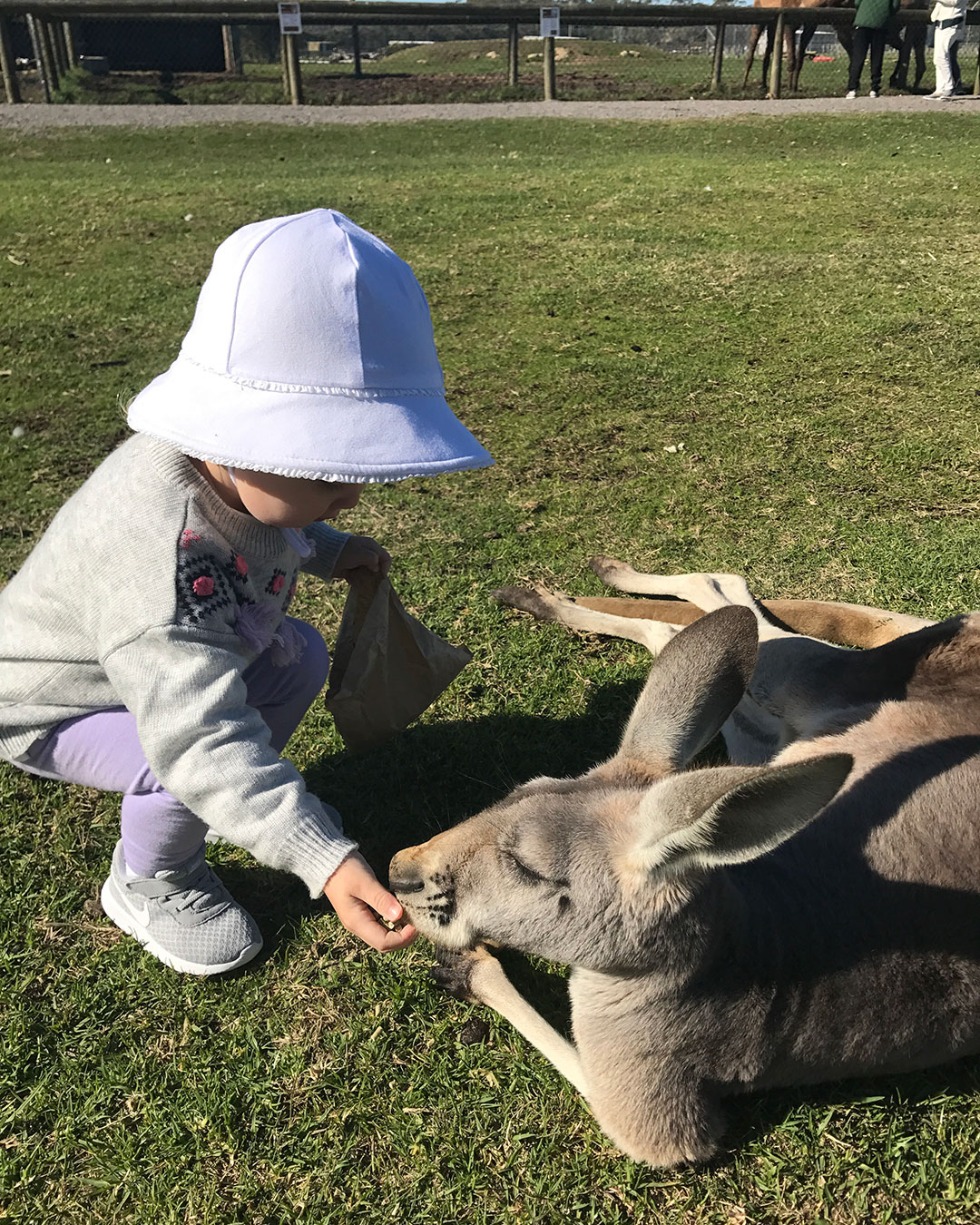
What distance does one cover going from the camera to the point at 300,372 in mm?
1735

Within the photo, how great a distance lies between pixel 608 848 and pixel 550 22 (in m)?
15.9

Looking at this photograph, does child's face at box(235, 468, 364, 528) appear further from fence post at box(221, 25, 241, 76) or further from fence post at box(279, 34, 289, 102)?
fence post at box(221, 25, 241, 76)

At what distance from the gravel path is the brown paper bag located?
12975mm

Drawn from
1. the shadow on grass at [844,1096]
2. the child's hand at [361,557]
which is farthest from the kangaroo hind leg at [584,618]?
the shadow on grass at [844,1096]

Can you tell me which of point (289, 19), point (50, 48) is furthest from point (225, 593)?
point (50, 48)

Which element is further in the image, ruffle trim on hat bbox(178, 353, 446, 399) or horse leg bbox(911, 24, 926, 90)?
horse leg bbox(911, 24, 926, 90)

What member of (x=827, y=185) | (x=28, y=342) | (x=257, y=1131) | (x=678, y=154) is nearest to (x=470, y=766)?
(x=257, y=1131)

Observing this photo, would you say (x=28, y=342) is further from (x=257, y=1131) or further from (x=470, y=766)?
(x=257, y=1131)

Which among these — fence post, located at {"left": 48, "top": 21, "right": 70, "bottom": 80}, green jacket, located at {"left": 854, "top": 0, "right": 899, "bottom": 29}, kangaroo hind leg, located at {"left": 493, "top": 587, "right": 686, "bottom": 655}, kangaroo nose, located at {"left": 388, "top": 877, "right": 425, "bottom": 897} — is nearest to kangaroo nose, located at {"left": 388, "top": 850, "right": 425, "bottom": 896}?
kangaroo nose, located at {"left": 388, "top": 877, "right": 425, "bottom": 897}

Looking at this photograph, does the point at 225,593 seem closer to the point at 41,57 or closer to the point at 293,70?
the point at 293,70

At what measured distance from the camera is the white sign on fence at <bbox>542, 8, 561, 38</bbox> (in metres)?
14.9

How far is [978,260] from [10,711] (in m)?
6.81

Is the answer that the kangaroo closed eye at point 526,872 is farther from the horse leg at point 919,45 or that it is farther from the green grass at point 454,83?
the horse leg at point 919,45

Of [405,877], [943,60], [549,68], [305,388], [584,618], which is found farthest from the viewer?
[549,68]
